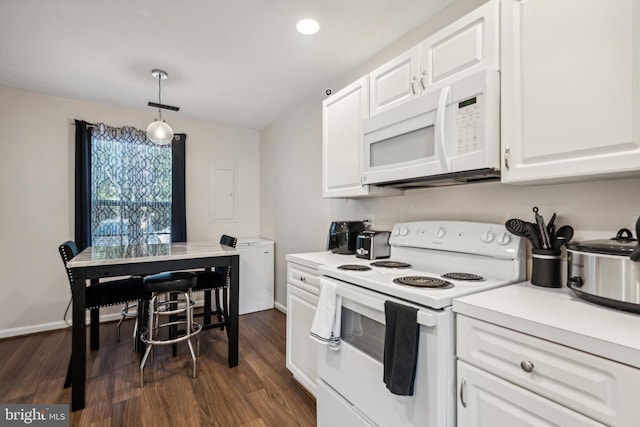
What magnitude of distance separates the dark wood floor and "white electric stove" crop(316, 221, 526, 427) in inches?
18.6

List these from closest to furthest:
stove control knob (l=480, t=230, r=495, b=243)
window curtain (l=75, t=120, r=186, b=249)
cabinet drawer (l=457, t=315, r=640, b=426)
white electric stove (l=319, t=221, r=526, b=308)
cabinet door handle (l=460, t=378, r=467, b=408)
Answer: cabinet drawer (l=457, t=315, r=640, b=426), cabinet door handle (l=460, t=378, r=467, b=408), white electric stove (l=319, t=221, r=526, b=308), stove control knob (l=480, t=230, r=495, b=243), window curtain (l=75, t=120, r=186, b=249)

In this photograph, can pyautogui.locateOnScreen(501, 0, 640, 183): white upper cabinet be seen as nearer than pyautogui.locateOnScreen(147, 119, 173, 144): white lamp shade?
Yes

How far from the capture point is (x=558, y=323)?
0.85m

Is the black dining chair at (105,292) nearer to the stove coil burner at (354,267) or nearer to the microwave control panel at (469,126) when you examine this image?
the stove coil burner at (354,267)

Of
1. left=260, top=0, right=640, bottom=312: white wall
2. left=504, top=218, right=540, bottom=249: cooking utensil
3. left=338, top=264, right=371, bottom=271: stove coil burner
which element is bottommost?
left=338, top=264, right=371, bottom=271: stove coil burner

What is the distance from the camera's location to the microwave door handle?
1405mm

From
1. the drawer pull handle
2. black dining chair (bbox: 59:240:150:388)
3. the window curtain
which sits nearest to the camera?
the drawer pull handle

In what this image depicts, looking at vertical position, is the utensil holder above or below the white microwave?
below

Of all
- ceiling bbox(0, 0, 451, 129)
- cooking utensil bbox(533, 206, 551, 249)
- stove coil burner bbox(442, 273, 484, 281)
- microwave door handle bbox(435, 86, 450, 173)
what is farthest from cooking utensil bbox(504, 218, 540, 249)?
ceiling bbox(0, 0, 451, 129)

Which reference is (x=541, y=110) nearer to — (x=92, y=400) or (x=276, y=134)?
(x=92, y=400)

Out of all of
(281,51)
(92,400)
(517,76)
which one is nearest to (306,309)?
(92,400)

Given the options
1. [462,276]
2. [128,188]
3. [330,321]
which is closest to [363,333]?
[330,321]

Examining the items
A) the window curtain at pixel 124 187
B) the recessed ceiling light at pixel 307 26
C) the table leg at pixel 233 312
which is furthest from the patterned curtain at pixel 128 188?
the recessed ceiling light at pixel 307 26

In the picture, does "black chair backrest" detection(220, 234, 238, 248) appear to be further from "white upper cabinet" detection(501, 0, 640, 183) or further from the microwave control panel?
"white upper cabinet" detection(501, 0, 640, 183)
